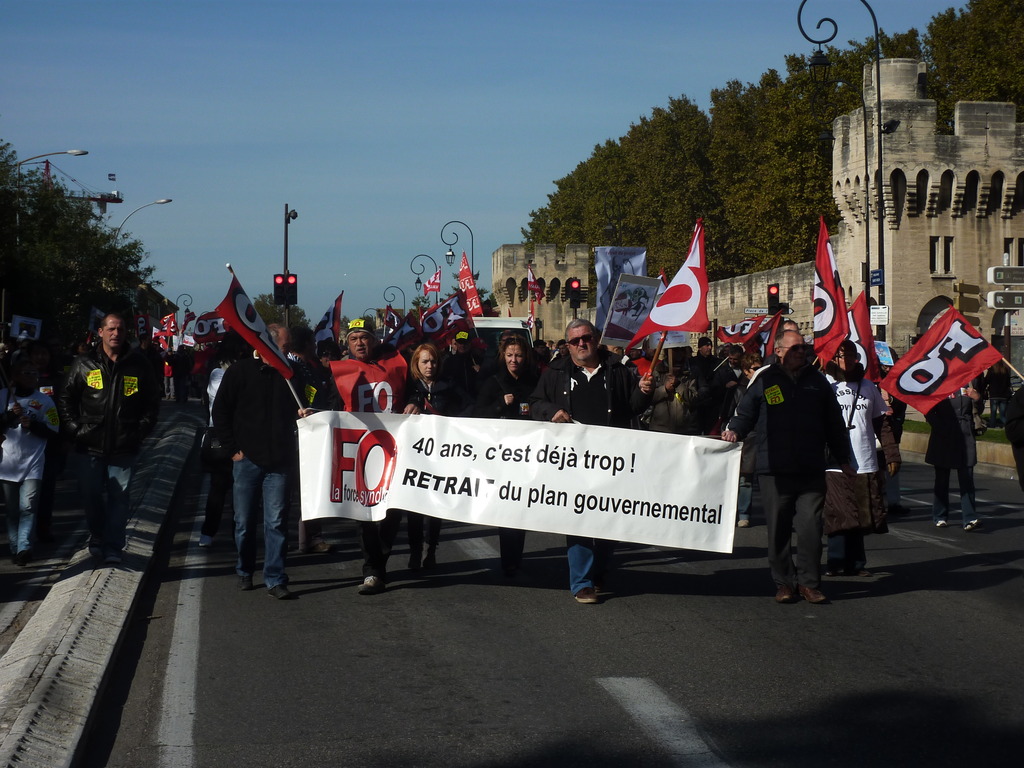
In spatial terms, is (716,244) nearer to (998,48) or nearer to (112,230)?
(998,48)

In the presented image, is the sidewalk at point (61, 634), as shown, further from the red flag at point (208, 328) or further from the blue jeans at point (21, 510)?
the red flag at point (208, 328)

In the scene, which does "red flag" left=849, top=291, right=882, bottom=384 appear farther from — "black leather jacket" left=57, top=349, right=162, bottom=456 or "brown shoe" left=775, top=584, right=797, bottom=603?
"black leather jacket" left=57, top=349, right=162, bottom=456

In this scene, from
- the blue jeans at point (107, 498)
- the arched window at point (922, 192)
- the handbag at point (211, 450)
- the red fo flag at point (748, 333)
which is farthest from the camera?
the arched window at point (922, 192)

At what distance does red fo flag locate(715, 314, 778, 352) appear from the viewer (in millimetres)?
19564

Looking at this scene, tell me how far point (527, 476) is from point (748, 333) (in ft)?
39.7

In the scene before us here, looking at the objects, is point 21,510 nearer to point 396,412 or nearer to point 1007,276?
point 396,412

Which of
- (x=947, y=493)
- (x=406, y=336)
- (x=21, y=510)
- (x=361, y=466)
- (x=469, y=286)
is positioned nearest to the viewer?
(x=361, y=466)

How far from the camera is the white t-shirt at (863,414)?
31.1 ft

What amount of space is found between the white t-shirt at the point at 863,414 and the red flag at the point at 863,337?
79 centimetres

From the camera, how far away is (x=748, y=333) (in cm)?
1994

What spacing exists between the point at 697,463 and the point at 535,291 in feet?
114

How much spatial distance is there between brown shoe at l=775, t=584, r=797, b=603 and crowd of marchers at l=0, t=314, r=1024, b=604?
1 cm

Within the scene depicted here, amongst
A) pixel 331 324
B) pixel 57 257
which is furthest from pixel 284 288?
pixel 57 257

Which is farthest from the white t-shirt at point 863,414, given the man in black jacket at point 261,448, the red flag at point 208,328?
the red flag at point 208,328
